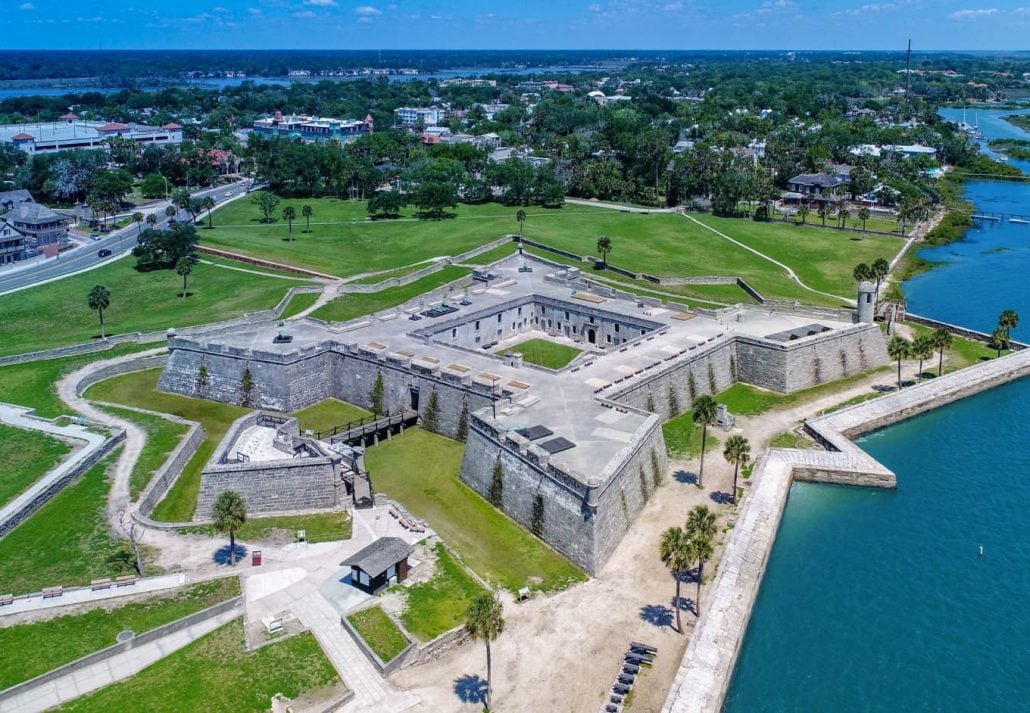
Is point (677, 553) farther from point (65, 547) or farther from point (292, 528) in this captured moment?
point (65, 547)

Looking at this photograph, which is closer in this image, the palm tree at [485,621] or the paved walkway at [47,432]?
the palm tree at [485,621]

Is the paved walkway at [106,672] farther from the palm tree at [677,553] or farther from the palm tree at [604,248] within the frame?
the palm tree at [604,248]

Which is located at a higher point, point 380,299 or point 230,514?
point 380,299

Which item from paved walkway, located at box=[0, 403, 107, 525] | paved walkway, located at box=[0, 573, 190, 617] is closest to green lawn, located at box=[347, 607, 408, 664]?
paved walkway, located at box=[0, 573, 190, 617]

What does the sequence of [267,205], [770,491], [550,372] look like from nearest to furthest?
[770,491] < [550,372] < [267,205]

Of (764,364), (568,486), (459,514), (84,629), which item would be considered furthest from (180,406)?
(764,364)

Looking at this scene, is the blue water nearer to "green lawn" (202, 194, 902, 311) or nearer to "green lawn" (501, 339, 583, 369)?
"green lawn" (501, 339, 583, 369)

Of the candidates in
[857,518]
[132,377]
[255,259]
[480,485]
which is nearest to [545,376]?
[480,485]

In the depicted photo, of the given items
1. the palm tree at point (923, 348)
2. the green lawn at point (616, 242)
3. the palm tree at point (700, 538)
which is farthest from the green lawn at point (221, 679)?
the green lawn at point (616, 242)
